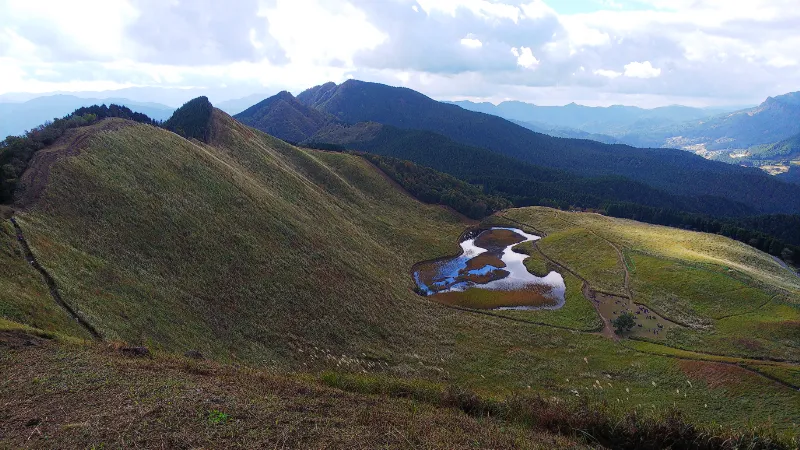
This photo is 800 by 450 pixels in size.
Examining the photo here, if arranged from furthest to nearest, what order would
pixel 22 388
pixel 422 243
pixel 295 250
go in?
pixel 422 243
pixel 295 250
pixel 22 388

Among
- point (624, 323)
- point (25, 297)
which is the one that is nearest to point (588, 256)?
point (624, 323)

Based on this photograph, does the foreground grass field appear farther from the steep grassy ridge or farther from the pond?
the pond

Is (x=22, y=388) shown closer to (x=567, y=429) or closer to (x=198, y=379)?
(x=198, y=379)

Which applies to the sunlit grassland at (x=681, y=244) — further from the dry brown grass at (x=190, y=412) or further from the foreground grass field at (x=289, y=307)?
the dry brown grass at (x=190, y=412)

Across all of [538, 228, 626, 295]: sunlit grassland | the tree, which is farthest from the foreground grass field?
the tree

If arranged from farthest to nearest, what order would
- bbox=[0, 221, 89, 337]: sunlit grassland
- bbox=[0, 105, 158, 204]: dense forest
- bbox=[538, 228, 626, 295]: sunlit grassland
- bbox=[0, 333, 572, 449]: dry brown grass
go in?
1. bbox=[538, 228, 626, 295]: sunlit grassland
2. bbox=[0, 105, 158, 204]: dense forest
3. bbox=[0, 221, 89, 337]: sunlit grassland
4. bbox=[0, 333, 572, 449]: dry brown grass

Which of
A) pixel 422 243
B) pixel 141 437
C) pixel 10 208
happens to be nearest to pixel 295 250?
pixel 10 208
